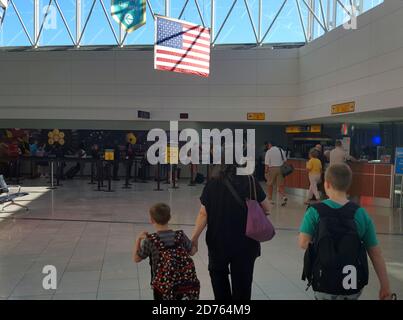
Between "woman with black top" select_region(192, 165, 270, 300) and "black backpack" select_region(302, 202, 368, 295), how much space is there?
81cm

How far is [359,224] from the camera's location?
2.94 meters

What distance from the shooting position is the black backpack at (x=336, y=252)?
9.43ft

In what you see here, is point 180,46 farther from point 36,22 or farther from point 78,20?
point 36,22

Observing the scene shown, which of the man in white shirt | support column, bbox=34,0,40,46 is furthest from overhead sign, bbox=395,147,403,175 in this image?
support column, bbox=34,0,40,46

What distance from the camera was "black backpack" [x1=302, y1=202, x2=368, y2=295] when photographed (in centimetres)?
287

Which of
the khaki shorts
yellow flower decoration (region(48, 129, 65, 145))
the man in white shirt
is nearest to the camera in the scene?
the man in white shirt

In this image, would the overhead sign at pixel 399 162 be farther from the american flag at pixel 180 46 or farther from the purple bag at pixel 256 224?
the purple bag at pixel 256 224

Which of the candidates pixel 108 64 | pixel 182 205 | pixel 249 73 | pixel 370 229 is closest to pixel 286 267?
pixel 370 229

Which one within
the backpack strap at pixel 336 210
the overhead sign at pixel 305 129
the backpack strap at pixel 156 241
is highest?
the overhead sign at pixel 305 129

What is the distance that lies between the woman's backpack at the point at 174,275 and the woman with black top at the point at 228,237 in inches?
12.1

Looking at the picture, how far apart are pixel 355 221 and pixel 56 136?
21.9 m

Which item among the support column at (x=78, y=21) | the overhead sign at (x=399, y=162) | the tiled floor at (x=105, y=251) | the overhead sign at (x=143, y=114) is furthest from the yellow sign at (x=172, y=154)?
the support column at (x=78, y=21)

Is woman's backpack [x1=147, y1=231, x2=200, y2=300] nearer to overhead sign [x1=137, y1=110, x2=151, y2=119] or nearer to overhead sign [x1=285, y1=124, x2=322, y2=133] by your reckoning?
overhead sign [x1=137, y1=110, x2=151, y2=119]
